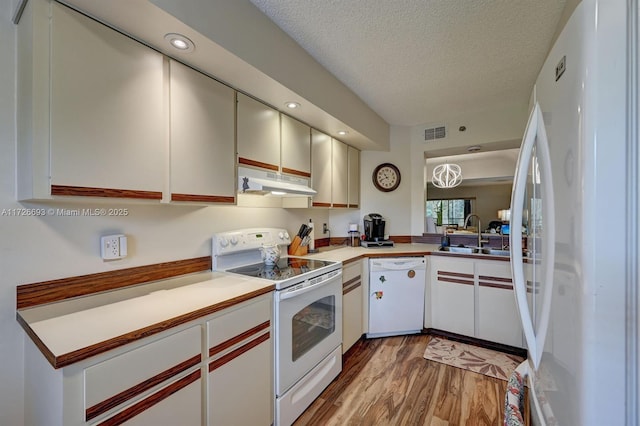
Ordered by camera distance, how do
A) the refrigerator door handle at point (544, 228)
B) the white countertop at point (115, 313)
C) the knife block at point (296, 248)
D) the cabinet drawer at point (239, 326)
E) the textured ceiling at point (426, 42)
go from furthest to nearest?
the knife block at point (296, 248) → the textured ceiling at point (426, 42) → the cabinet drawer at point (239, 326) → the white countertop at point (115, 313) → the refrigerator door handle at point (544, 228)

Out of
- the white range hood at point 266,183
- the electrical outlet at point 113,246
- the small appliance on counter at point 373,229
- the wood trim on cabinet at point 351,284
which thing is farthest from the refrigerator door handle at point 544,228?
the small appliance on counter at point 373,229

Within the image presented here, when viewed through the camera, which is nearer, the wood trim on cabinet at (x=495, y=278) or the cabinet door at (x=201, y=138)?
the cabinet door at (x=201, y=138)

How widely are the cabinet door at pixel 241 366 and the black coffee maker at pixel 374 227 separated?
1.98 meters

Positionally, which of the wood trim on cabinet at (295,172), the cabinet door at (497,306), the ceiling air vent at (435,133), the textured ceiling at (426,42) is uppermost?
the textured ceiling at (426,42)

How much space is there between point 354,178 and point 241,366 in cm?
240

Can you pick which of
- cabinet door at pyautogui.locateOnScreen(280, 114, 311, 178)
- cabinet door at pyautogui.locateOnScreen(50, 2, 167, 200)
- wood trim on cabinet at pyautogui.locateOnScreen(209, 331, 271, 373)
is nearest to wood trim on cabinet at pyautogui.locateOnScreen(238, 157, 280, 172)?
cabinet door at pyautogui.locateOnScreen(280, 114, 311, 178)

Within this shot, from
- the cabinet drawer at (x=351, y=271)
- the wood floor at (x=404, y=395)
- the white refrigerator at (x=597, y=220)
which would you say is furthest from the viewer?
the cabinet drawer at (x=351, y=271)

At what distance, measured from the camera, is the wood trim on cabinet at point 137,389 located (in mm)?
854

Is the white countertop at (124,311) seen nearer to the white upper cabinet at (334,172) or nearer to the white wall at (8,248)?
the white wall at (8,248)

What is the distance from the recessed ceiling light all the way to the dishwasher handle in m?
2.27

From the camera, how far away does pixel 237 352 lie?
1.33 metres

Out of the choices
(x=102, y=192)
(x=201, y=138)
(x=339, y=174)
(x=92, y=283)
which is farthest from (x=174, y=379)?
(x=339, y=174)

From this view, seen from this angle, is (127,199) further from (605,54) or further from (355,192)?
(355,192)

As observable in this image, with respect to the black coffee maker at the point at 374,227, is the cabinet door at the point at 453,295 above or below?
below
